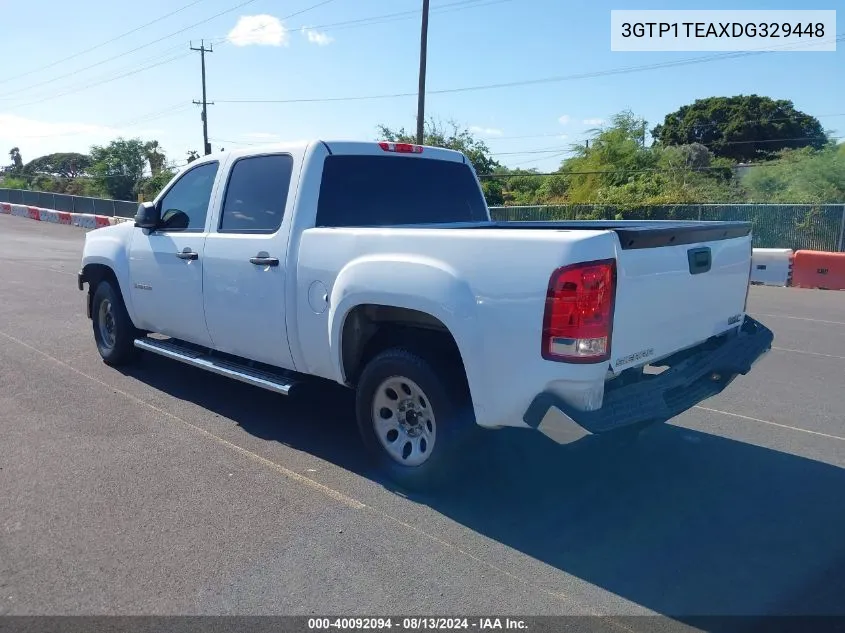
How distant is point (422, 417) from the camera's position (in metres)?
4.41

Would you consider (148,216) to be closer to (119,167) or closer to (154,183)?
(154,183)

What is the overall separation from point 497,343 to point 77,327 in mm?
7425

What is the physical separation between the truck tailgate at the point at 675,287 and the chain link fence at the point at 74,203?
114ft

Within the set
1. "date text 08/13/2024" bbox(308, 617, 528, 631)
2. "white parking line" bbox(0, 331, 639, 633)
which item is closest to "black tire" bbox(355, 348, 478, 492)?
"white parking line" bbox(0, 331, 639, 633)

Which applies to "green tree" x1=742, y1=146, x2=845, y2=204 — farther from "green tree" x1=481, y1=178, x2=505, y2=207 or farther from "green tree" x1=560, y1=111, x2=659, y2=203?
"green tree" x1=481, y1=178, x2=505, y2=207

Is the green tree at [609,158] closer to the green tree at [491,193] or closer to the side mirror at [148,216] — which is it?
the green tree at [491,193]

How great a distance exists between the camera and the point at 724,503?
14.2 feet

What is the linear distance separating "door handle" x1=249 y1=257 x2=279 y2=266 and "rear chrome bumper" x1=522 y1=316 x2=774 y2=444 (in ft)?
7.08

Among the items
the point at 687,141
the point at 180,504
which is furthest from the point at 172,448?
the point at 687,141

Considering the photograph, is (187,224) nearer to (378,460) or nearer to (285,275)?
(285,275)

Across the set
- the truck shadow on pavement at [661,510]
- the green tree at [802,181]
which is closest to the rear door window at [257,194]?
the truck shadow on pavement at [661,510]

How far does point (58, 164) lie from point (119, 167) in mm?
37577

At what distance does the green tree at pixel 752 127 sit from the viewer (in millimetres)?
65000

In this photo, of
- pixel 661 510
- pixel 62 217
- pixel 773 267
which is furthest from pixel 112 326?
pixel 62 217
